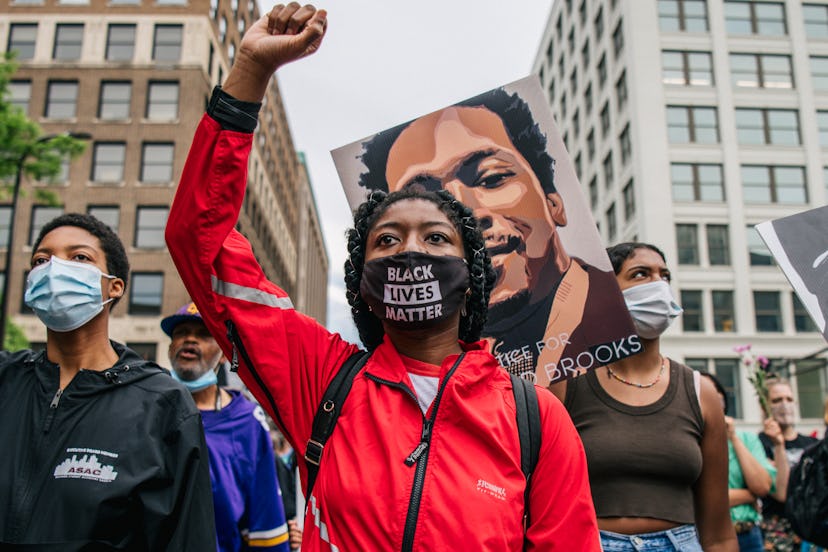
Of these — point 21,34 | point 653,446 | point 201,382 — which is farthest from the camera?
point 21,34

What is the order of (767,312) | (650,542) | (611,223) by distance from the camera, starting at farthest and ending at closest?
(611,223) → (767,312) → (650,542)

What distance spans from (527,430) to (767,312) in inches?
1493

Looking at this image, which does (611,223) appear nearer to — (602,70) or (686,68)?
(686,68)

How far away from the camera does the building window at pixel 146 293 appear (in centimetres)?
3594

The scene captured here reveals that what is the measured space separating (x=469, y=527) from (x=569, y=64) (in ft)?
165

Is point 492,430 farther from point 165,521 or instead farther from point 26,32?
point 26,32

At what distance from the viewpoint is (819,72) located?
1535 inches

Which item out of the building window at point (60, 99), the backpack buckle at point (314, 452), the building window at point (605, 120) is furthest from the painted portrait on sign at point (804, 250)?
the building window at point (60, 99)

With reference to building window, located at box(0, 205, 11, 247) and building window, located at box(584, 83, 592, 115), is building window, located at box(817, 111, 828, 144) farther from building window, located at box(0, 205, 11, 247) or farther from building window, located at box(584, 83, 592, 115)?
building window, located at box(0, 205, 11, 247)

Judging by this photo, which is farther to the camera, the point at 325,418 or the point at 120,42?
the point at 120,42

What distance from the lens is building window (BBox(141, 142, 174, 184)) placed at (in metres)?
37.7

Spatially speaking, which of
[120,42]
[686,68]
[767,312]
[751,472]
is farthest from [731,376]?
[120,42]

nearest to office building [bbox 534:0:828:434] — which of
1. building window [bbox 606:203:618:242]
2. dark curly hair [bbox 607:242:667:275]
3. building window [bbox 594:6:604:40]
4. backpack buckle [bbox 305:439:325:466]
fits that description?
building window [bbox 606:203:618:242]

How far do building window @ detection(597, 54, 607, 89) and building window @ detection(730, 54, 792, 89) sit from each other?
6521mm
